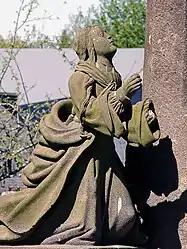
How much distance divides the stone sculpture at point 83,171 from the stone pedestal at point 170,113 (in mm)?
351

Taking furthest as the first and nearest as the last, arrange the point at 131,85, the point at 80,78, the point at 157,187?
the point at 157,187 → the point at 80,78 → the point at 131,85

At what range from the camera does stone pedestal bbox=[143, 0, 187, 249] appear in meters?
5.96

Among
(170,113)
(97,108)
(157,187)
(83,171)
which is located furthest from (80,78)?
(157,187)

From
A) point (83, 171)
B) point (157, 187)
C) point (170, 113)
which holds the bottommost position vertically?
point (157, 187)

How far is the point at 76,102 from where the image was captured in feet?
18.3

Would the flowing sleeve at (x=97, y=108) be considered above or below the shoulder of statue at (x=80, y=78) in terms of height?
below

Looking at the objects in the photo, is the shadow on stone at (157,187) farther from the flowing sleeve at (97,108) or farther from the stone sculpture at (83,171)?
the flowing sleeve at (97,108)

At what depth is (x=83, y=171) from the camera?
565 cm

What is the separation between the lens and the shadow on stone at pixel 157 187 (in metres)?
5.97

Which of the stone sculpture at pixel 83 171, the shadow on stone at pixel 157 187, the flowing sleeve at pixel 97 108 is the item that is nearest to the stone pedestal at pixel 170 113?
the shadow on stone at pixel 157 187

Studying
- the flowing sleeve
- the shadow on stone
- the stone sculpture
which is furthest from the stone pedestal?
the flowing sleeve

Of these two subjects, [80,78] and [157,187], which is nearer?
[80,78]

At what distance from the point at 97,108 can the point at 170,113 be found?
2.27 ft

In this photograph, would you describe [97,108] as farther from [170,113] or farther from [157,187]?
[157,187]
